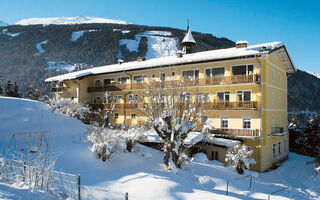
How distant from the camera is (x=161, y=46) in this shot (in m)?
138

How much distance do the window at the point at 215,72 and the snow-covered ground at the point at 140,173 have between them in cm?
891

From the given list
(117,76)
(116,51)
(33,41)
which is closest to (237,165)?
(117,76)

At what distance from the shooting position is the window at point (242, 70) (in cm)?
2339

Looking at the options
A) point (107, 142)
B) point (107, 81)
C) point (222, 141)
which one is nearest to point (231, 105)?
point (222, 141)

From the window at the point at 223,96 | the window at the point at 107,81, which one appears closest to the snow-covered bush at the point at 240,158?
the window at the point at 223,96

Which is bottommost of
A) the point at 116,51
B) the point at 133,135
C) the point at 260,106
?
the point at 133,135

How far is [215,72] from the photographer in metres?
25.3

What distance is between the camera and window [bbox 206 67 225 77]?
24.9 metres

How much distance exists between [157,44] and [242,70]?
403 feet

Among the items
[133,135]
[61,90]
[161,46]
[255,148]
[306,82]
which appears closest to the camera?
[133,135]

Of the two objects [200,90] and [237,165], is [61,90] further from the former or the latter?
[237,165]

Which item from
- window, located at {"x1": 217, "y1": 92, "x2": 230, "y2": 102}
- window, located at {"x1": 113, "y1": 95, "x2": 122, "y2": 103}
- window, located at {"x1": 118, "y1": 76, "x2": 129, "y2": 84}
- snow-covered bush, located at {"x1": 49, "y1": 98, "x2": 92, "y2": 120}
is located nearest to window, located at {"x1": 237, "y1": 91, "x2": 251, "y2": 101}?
window, located at {"x1": 217, "y1": 92, "x2": 230, "y2": 102}

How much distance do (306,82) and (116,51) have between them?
96.1 m

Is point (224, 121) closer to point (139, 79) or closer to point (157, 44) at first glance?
point (139, 79)
